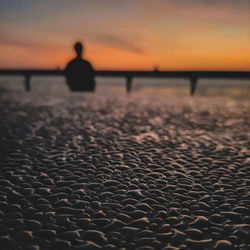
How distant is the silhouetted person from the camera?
29.1 feet

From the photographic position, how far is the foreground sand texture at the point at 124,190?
10.7ft

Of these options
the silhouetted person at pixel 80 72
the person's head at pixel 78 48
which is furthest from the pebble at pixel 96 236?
the person's head at pixel 78 48

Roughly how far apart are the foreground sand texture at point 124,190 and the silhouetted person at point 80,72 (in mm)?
1725

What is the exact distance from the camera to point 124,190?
4516 millimetres

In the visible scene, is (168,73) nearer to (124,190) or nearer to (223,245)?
(124,190)

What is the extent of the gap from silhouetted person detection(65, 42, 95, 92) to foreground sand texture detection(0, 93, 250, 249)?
5.66ft

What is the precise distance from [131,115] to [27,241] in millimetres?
9690

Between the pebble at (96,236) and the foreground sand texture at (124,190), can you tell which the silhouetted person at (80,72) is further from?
the pebble at (96,236)

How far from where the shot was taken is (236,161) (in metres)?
6.11

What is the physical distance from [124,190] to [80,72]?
545cm

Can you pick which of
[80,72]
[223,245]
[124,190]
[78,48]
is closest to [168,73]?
[80,72]

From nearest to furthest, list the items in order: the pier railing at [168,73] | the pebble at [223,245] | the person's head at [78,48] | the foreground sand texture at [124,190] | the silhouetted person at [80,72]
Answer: the pebble at [223,245], the foreground sand texture at [124,190], the person's head at [78,48], the silhouetted person at [80,72], the pier railing at [168,73]

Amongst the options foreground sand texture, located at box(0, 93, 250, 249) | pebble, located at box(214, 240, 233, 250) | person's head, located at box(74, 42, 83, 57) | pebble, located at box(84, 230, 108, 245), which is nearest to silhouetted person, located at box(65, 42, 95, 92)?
person's head, located at box(74, 42, 83, 57)

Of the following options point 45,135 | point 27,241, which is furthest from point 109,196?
point 45,135
